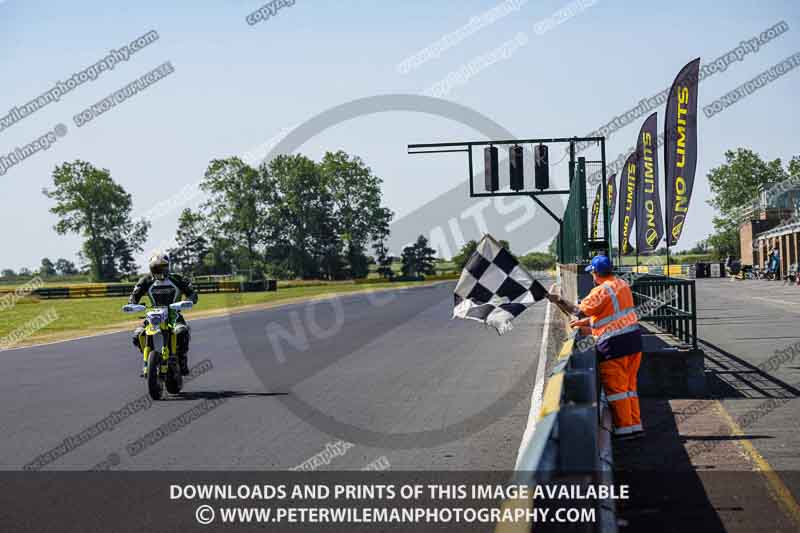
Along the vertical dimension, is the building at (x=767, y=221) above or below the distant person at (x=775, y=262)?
above

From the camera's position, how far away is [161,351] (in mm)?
10227

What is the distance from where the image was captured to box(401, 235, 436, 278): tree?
115 meters

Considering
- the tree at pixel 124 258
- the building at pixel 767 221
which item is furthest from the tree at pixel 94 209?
the building at pixel 767 221

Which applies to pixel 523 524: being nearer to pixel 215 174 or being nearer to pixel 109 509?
pixel 109 509

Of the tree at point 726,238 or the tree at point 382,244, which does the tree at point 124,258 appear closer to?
the tree at point 382,244

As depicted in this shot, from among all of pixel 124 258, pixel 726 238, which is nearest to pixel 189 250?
pixel 124 258

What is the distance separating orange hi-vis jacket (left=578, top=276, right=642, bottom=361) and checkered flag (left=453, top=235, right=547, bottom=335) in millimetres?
935

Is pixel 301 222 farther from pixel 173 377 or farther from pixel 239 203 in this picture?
pixel 173 377

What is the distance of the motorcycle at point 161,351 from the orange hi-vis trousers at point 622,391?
536 cm

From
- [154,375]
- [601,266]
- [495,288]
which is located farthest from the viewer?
[154,375]

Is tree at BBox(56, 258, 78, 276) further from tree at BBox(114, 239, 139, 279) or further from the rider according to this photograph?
the rider

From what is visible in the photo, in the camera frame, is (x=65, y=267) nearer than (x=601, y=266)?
No

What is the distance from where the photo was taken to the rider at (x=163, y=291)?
10.5m

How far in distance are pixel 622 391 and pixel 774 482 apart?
1.59 meters
